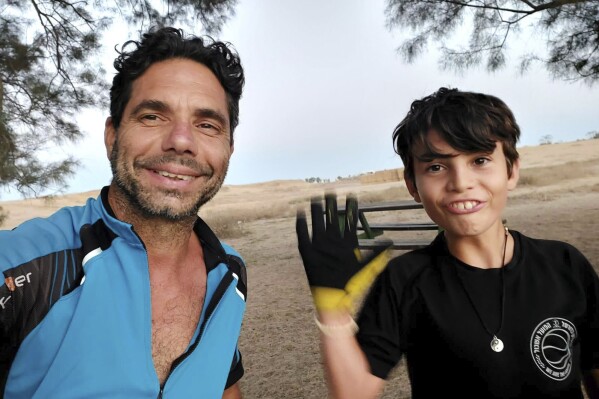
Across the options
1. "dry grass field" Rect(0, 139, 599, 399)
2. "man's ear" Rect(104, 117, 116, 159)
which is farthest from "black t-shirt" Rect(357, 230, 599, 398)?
"man's ear" Rect(104, 117, 116, 159)

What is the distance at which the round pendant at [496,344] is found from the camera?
1034 mm

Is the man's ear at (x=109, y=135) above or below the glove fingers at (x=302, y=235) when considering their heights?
above

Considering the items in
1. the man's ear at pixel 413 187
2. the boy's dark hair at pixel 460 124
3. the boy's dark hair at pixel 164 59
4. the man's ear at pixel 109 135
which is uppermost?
the boy's dark hair at pixel 164 59

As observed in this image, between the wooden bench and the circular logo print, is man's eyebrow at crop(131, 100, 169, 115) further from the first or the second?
the wooden bench

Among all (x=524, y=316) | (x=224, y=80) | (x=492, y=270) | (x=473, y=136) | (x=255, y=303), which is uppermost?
(x=224, y=80)

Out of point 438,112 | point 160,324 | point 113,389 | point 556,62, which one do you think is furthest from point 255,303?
point 556,62

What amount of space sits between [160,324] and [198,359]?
21cm

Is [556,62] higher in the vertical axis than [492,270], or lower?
higher

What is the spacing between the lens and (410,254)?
1.21m

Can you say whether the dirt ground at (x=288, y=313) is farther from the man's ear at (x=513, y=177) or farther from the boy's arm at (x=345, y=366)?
the man's ear at (x=513, y=177)

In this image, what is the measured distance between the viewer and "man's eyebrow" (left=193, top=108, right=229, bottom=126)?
158cm

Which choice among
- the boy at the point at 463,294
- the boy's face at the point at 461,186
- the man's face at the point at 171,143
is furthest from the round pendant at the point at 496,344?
the man's face at the point at 171,143

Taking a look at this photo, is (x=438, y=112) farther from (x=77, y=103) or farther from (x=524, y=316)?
(x=77, y=103)

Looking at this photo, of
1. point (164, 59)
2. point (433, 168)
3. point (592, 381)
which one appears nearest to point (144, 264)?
point (164, 59)
